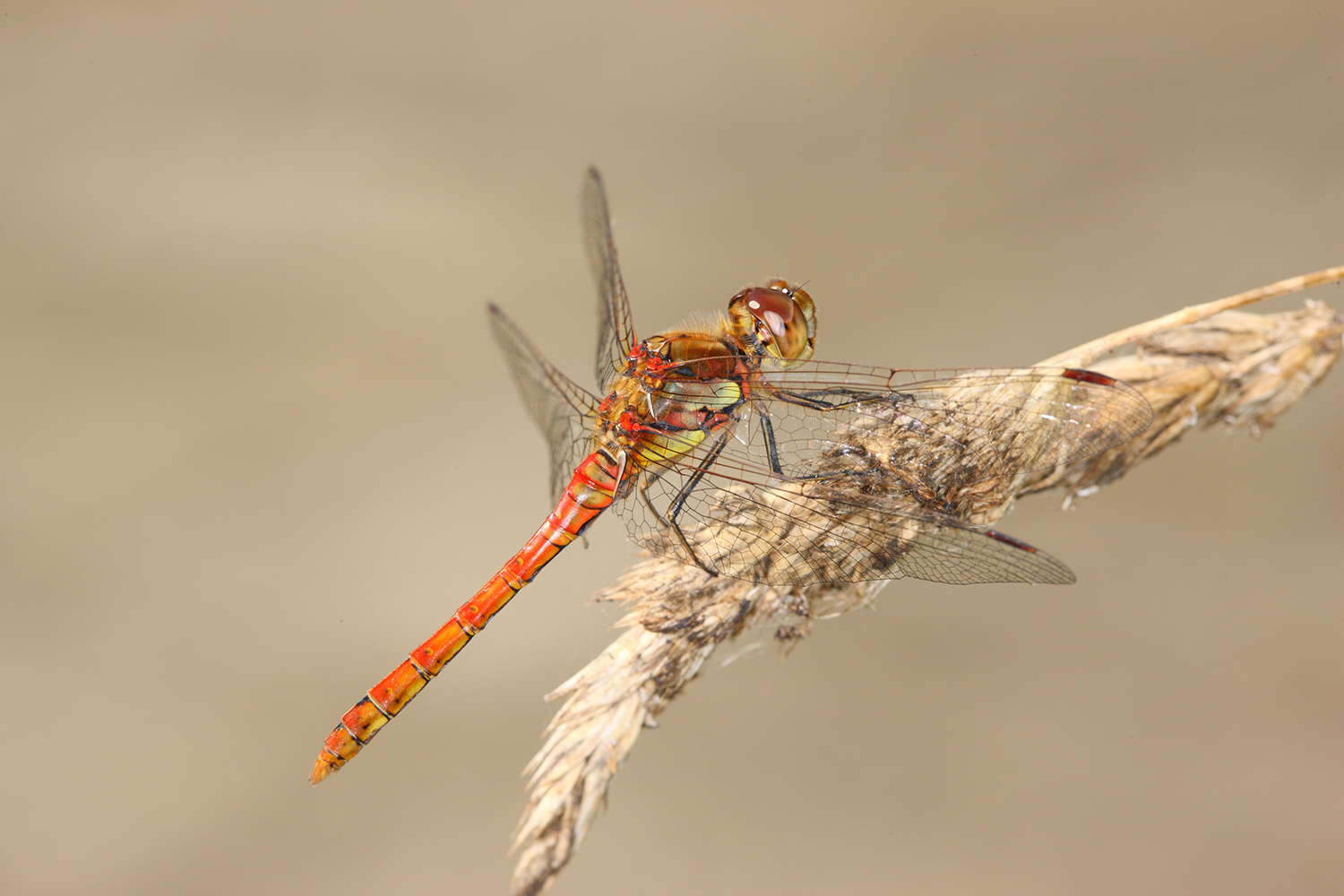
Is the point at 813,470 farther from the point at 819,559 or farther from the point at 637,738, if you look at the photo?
the point at 637,738

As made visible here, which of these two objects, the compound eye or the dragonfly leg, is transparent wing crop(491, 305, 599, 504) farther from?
the compound eye

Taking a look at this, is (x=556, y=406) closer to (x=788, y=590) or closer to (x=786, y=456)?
(x=786, y=456)

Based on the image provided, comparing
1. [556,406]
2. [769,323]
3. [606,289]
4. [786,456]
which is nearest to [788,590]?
[786,456]

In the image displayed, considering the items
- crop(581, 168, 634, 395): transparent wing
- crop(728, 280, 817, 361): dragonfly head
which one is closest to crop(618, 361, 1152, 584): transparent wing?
crop(728, 280, 817, 361): dragonfly head

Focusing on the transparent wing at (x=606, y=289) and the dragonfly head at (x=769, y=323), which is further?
the transparent wing at (x=606, y=289)

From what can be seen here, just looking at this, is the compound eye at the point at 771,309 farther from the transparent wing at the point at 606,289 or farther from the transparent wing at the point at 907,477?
the transparent wing at the point at 606,289

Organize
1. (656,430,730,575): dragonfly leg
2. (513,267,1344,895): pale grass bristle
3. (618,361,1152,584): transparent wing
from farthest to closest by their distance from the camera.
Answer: (656,430,730,575): dragonfly leg
(618,361,1152,584): transparent wing
(513,267,1344,895): pale grass bristle

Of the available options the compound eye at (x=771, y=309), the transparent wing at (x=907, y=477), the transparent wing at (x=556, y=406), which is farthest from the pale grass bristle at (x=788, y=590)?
the compound eye at (x=771, y=309)
